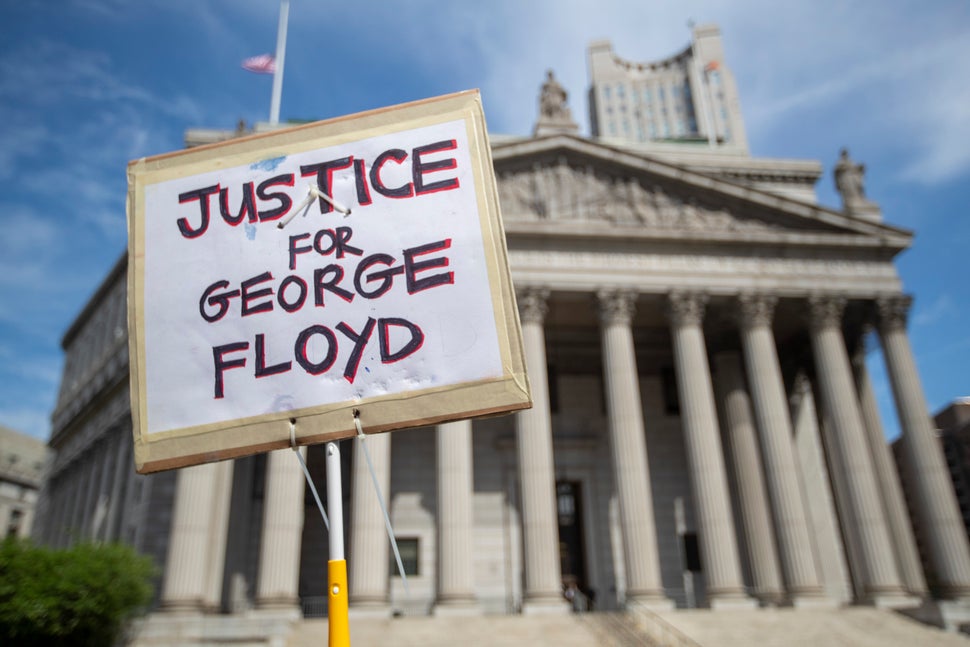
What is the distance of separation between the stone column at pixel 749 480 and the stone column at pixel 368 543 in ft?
49.7

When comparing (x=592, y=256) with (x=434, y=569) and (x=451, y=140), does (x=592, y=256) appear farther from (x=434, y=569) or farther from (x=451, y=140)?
(x=451, y=140)

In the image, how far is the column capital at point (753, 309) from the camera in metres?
31.6

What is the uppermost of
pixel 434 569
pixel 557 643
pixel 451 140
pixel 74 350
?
pixel 74 350

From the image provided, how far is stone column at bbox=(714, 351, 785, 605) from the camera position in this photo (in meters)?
31.8

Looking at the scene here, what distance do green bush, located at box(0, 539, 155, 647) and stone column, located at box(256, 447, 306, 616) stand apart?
400cm

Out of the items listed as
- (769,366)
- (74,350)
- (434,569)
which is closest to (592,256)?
(769,366)

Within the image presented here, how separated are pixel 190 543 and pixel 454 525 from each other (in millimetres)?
9273

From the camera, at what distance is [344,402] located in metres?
4.64

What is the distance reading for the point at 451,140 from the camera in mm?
5293

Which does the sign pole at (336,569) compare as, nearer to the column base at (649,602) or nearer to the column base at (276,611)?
the column base at (276,611)

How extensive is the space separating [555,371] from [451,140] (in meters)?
33.4

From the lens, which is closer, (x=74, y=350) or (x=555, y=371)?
(x=555, y=371)

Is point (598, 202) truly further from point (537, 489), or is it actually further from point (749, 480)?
point (749, 480)

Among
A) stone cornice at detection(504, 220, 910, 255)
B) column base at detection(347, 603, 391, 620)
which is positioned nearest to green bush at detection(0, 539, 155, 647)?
column base at detection(347, 603, 391, 620)
